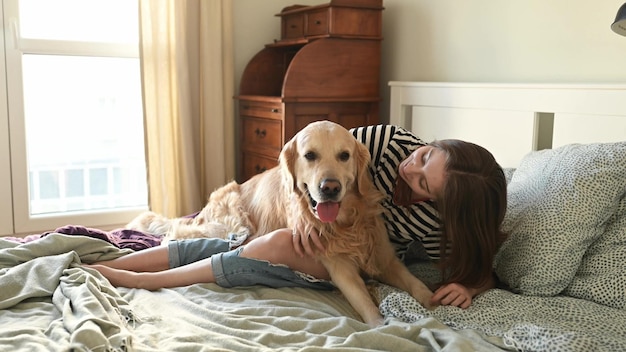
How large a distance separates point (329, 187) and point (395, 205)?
A: 306 mm

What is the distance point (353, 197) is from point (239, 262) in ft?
1.30

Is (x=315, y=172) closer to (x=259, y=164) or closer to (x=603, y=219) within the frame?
(x=603, y=219)

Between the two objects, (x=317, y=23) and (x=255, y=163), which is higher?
(x=317, y=23)

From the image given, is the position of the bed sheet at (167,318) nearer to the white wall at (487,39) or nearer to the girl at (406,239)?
the girl at (406,239)

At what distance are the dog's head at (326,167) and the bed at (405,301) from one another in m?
0.27

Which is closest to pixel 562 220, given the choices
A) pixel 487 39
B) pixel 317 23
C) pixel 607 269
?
pixel 607 269

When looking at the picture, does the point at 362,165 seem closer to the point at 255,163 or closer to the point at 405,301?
the point at 405,301

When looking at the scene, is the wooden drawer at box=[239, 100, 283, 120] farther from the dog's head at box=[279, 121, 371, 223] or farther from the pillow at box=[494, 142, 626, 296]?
the pillow at box=[494, 142, 626, 296]

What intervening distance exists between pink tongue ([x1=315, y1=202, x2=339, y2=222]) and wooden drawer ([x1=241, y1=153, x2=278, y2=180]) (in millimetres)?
1603

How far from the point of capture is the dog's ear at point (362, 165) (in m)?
1.77

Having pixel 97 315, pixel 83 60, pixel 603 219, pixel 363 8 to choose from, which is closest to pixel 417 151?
pixel 603 219

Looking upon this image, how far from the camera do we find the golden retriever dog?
5.39 feet

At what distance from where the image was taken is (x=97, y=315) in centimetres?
130

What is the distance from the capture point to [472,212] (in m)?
1.56
